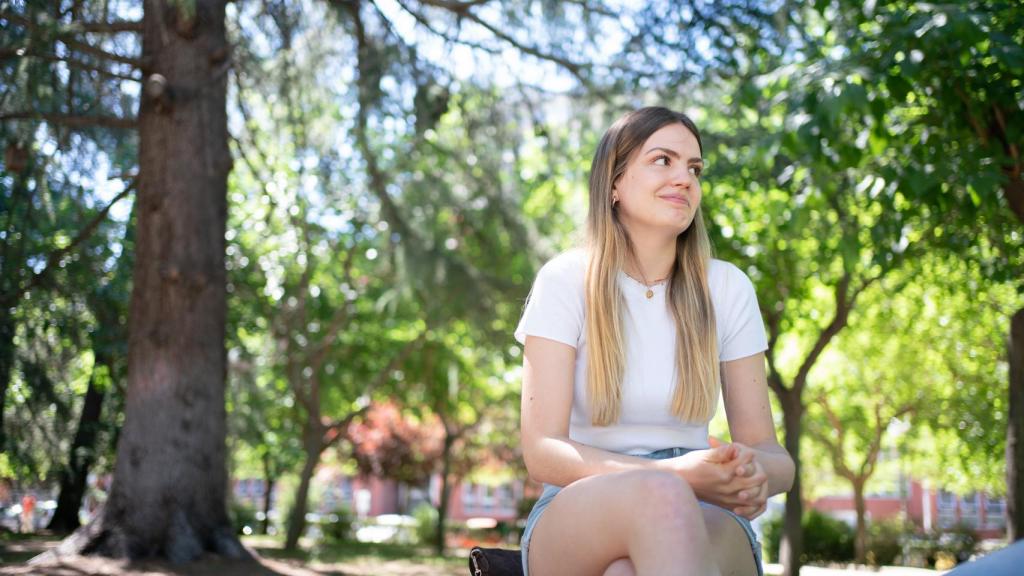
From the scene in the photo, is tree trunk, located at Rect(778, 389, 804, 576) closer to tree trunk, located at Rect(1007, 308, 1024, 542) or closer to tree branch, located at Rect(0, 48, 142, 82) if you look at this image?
tree trunk, located at Rect(1007, 308, 1024, 542)

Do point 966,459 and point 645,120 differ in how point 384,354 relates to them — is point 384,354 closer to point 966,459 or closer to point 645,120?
point 966,459

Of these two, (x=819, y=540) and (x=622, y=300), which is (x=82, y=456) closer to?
(x=622, y=300)

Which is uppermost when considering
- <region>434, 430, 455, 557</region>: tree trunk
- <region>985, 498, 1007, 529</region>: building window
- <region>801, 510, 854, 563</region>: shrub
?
<region>434, 430, 455, 557</region>: tree trunk

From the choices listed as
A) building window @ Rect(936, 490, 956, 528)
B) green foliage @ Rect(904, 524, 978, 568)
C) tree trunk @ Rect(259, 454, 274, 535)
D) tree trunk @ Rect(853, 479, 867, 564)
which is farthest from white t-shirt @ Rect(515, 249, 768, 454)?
building window @ Rect(936, 490, 956, 528)

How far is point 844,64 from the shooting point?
4582 millimetres

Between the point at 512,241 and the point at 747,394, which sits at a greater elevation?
the point at 512,241

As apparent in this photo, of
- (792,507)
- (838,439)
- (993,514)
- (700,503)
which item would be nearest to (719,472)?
(700,503)

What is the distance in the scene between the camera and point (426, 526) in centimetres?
2377

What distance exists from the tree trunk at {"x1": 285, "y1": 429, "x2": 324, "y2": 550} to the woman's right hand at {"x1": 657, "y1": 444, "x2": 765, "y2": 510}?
12389 mm

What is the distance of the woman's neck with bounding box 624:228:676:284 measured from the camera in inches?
102

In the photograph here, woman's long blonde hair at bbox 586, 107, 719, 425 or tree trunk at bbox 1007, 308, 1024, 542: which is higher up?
woman's long blonde hair at bbox 586, 107, 719, 425

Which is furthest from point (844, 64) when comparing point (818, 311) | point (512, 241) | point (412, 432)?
point (412, 432)

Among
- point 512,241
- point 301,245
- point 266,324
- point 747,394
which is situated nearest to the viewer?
point 747,394

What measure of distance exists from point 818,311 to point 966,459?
820cm
